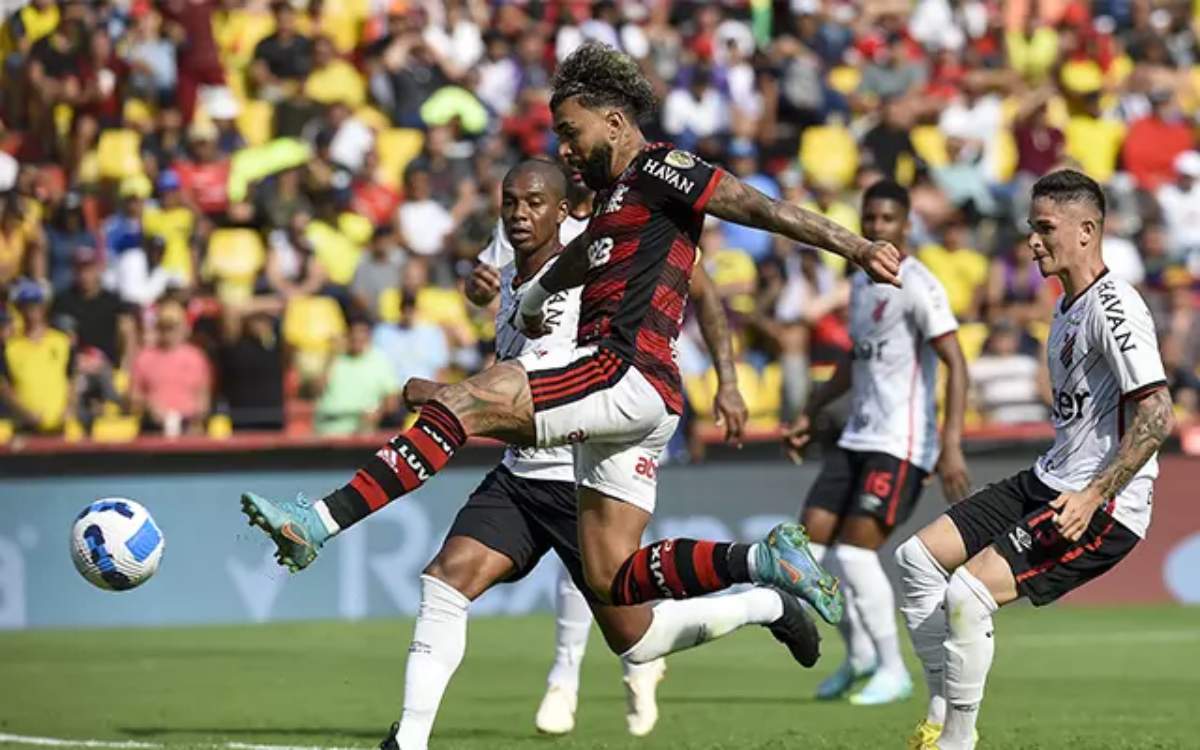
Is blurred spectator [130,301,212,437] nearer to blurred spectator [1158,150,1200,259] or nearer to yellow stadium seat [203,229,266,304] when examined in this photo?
yellow stadium seat [203,229,266,304]

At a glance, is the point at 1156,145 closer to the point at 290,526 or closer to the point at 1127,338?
the point at 1127,338

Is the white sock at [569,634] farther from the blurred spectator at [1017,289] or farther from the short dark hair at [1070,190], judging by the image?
the blurred spectator at [1017,289]

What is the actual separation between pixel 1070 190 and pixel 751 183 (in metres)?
12.6

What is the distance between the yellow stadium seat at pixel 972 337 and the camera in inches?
790

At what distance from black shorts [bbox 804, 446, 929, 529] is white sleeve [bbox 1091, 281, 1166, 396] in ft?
12.5

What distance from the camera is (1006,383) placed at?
19062 millimetres

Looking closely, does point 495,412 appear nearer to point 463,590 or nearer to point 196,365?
point 463,590

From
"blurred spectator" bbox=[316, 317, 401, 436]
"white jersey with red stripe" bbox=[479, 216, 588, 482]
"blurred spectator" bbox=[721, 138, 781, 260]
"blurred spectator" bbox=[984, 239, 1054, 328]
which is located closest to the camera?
"white jersey with red stripe" bbox=[479, 216, 588, 482]

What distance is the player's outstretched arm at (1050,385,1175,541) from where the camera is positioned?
8109 mm

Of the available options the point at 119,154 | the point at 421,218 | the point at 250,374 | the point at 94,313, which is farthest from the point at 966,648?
the point at 119,154

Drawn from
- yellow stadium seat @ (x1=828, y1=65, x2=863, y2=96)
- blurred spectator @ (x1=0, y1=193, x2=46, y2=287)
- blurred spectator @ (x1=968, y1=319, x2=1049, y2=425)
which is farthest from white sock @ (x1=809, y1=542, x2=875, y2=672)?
yellow stadium seat @ (x1=828, y1=65, x2=863, y2=96)

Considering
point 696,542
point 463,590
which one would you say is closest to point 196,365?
point 463,590

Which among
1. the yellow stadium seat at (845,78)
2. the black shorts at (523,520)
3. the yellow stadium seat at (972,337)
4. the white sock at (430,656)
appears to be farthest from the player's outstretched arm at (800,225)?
the yellow stadium seat at (845,78)

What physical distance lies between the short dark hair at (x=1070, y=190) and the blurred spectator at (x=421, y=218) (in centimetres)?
1249
